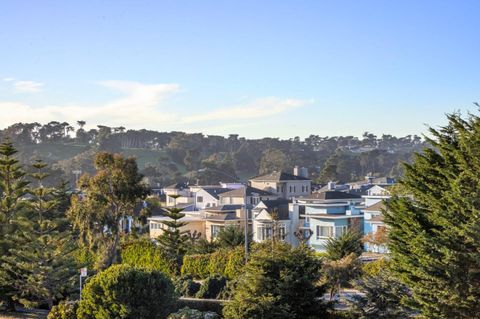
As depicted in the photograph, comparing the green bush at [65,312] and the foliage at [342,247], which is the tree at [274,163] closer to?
the foliage at [342,247]

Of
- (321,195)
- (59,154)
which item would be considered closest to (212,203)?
(321,195)

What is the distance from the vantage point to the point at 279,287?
75.6 feet

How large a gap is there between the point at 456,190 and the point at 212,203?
Answer: 63010 mm

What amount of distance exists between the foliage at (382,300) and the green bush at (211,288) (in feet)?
31.6

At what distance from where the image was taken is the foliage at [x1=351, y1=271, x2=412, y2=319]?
21703 millimetres

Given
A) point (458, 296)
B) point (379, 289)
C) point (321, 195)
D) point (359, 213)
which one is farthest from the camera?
point (321, 195)

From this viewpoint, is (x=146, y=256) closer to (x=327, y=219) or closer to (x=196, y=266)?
(x=196, y=266)

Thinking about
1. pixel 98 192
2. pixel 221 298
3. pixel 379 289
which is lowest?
pixel 221 298

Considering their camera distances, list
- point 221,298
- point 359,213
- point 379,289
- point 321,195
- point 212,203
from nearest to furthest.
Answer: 1. point 379,289
2. point 221,298
3. point 359,213
4. point 321,195
5. point 212,203

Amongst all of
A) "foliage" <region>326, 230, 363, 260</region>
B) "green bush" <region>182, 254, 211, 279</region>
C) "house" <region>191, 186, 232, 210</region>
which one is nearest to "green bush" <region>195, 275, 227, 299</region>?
"green bush" <region>182, 254, 211, 279</region>

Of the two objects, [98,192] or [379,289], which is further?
[98,192]

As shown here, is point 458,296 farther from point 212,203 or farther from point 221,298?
point 212,203

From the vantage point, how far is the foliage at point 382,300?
21703 mm

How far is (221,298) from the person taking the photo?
1188 inches
